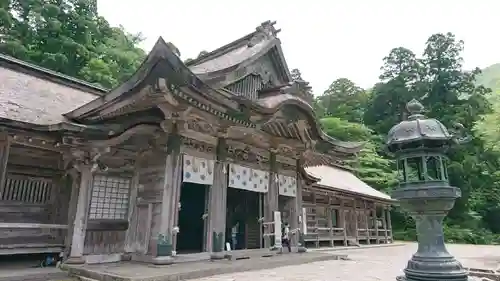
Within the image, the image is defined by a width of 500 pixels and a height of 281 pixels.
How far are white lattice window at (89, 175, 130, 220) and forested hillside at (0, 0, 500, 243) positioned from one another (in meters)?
15.5

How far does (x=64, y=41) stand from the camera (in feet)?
88.8

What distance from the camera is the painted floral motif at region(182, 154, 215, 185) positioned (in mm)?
8602

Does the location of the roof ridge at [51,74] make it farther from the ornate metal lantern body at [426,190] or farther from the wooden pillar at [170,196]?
the ornate metal lantern body at [426,190]

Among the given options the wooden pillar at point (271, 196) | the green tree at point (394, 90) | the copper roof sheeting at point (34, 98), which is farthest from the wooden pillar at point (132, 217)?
the green tree at point (394, 90)

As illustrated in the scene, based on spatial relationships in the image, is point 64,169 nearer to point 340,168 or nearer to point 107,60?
point 340,168

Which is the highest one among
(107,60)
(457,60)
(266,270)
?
(457,60)

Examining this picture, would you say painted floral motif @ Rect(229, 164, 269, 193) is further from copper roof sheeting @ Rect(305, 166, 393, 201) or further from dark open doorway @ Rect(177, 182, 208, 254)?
copper roof sheeting @ Rect(305, 166, 393, 201)

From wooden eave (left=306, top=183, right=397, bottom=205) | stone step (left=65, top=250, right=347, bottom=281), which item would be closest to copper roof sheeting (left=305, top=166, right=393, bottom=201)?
wooden eave (left=306, top=183, right=397, bottom=205)

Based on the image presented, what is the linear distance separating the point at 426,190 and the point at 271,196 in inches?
261

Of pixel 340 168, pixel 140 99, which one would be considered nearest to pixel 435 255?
pixel 140 99

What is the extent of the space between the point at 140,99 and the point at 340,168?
880 inches

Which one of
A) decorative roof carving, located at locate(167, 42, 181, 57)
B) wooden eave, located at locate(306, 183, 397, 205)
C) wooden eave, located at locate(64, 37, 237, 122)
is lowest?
wooden eave, located at locate(306, 183, 397, 205)

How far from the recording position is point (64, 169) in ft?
28.2

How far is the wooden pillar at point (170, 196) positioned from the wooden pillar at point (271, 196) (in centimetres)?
374
